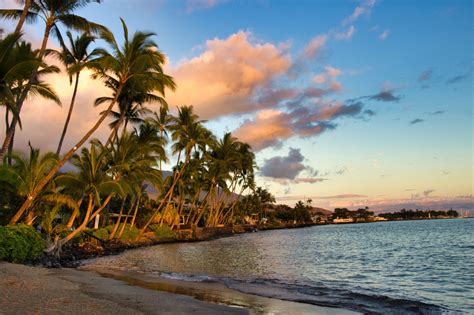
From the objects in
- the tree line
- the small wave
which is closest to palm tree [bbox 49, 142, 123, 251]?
the tree line

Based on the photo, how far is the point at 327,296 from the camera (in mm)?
11891

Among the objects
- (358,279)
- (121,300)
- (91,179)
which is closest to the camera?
(121,300)

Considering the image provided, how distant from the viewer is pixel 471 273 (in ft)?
53.6

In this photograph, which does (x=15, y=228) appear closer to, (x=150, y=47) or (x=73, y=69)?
(x=73, y=69)

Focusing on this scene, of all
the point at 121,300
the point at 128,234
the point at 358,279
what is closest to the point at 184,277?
the point at 121,300

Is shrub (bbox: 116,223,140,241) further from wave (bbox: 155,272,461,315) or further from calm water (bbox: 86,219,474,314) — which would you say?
wave (bbox: 155,272,461,315)

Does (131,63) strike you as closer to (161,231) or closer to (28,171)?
(28,171)

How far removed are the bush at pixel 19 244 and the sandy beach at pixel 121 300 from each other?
14.5ft

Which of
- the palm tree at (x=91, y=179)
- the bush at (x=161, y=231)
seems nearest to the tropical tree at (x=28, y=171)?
the palm tree at (x=91, y=179)

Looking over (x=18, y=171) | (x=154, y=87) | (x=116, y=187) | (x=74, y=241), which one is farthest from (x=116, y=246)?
(x=154, y=87)

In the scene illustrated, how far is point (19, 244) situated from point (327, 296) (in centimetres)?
1352

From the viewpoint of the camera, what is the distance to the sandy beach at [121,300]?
23.9 ft

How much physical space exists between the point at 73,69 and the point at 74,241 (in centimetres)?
1338

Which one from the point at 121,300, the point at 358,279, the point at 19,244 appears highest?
the point at 19,244
